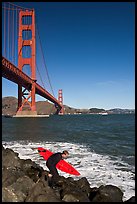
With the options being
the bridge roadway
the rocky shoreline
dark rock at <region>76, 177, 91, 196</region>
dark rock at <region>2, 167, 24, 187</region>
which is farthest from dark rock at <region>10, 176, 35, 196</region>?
the bridge roadway

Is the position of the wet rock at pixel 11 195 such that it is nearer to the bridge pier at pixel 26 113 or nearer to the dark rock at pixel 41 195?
the dark rock at pixel 41 195

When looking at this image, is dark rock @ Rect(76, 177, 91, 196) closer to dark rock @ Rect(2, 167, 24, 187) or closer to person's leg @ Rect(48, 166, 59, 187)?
person's leg @ Rect(48, 166, 59, 187)

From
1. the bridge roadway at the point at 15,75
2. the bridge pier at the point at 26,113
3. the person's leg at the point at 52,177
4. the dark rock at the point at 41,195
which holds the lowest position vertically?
the person's leg at the point at 52,177

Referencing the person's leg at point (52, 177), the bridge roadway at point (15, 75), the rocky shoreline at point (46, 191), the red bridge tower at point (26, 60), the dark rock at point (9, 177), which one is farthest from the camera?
the red bridge tower at point (26, 60)

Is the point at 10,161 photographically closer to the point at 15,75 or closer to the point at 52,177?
the point at 52,177

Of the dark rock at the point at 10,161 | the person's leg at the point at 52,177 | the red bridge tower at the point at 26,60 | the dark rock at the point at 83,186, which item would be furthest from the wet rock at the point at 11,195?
the red bridge tower at the point at 26,60

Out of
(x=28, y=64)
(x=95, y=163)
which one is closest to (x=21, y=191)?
(x=95, y=163)

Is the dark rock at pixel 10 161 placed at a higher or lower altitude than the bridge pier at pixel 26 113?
lower

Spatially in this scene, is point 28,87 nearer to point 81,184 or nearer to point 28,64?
point 28,64
